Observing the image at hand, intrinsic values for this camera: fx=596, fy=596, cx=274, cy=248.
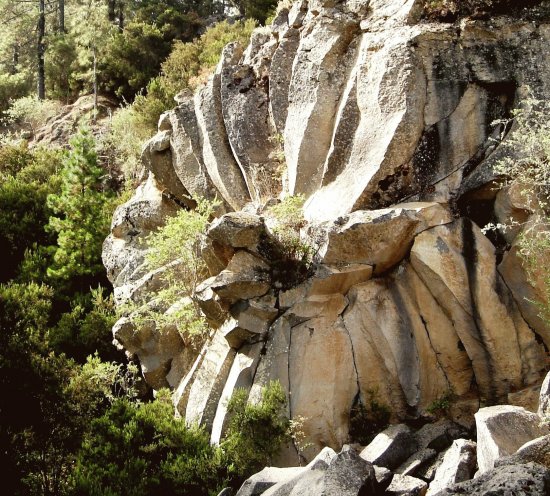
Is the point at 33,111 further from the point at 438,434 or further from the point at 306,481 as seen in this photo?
the point at 306,481

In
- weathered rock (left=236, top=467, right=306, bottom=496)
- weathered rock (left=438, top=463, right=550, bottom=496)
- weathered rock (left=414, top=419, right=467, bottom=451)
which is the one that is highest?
→ weathered rock (left=438, top=463, right=550, bottom=496)

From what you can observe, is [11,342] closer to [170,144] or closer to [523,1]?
[170,144]

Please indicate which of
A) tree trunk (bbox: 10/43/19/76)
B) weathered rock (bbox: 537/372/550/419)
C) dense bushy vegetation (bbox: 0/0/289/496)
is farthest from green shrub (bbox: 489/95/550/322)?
tree trunk (bbox: 10/43/19/76)

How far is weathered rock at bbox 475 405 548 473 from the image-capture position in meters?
10.4

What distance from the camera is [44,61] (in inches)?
1662

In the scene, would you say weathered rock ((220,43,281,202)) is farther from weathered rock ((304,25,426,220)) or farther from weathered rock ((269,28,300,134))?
weathered rock ((304,25,426,220))

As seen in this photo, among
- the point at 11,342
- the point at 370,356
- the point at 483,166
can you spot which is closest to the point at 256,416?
the point at 370,356

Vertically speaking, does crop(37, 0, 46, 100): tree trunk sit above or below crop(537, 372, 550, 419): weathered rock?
above

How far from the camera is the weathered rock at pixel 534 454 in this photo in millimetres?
9375

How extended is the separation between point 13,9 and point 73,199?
32.3 meters

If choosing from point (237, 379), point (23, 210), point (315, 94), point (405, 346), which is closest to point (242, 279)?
point (237, 379)

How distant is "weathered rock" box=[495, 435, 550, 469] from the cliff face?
4239 millimetres

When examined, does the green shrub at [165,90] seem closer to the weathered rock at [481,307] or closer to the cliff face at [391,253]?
the cliff face at [391,253]

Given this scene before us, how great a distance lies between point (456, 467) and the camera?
1073 centimetres
